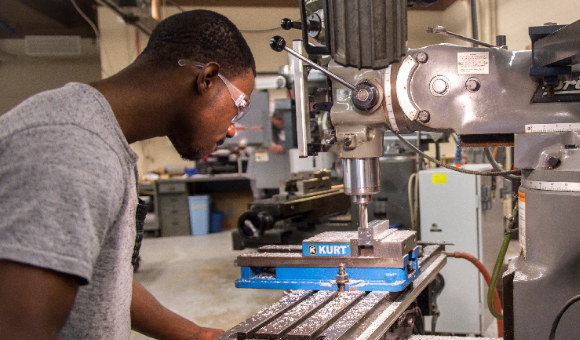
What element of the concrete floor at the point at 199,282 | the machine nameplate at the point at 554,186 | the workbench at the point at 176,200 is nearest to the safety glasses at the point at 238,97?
the machine nameplate at the point at 554,186

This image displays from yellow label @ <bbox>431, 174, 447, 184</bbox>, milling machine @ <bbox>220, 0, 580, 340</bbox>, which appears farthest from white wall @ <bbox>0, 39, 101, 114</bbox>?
milling machine @ <bbox>220, 0, 580, 340</bbox>

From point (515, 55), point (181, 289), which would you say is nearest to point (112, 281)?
point (515, 55)

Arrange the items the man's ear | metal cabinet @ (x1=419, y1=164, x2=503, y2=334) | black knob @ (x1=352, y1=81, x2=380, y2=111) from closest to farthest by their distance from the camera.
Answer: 1. the man's ear
2. black knob @ (x1=352, y1=81, x2=380, y2=111)
3. metal cabinet @ (x1=419, y1=164, x2=503, y2=334)

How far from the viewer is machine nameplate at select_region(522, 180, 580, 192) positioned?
2.88 feet

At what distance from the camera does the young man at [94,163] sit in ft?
1.64

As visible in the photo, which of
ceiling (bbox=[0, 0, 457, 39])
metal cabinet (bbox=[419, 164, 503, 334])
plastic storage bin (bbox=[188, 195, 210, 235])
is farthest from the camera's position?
plastic storage bin (bbox=[188, 195, 210, 235])

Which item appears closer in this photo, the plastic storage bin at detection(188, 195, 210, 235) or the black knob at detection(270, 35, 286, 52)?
the black knob at detection(270, 35, 286, 52)

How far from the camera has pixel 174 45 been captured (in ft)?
2.44

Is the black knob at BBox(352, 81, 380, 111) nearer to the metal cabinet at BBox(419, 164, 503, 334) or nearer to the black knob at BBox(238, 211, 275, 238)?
the black knob at BBox(238, 211, 275, 238)

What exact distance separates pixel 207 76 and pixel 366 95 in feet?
1.52

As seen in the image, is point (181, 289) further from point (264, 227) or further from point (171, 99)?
point (171, 99)

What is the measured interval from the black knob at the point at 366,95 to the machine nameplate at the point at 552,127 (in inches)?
13.3

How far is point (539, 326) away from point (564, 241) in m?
0.18

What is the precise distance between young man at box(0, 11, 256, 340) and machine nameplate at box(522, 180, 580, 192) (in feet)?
1.99
